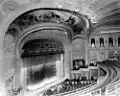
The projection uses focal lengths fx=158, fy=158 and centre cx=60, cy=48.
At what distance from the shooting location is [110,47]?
8.11m

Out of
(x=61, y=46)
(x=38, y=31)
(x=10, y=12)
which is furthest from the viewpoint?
(x=61, y=46)

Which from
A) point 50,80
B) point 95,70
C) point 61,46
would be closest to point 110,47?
point 95,70

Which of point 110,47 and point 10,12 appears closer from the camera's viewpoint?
point 10,12

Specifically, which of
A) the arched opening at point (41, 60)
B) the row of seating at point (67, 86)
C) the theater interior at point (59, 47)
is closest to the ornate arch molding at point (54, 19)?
the theater interior at point (59, 47)

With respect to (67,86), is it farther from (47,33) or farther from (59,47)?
(47,33)

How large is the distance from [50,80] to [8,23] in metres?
3.22

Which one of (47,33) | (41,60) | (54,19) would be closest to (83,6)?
(54,19)

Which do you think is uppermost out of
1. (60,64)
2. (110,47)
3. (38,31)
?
(38,31)

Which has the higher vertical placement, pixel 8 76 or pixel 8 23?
pixel 8 23

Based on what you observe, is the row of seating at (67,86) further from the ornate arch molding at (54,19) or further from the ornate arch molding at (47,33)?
the ornate arch molding at (54,19)

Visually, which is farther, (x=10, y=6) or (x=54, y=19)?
(x=54, y=19)

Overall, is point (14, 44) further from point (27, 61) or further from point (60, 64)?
point (60, 64)

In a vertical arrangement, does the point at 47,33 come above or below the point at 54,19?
below

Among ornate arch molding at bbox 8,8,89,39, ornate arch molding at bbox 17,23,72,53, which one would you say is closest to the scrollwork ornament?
ornate arch molding at bbox 8,8,89,39
